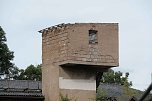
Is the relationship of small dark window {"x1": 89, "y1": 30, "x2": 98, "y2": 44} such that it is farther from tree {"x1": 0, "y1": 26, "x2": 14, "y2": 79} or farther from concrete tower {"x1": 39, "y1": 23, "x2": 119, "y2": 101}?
tree {"x1": 0, "y1": 26, "x2": 14, "y2": 79}

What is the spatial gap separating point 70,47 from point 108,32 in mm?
2556

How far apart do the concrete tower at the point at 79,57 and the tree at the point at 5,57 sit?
2562cm

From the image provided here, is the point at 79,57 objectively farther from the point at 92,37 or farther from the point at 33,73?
the point at 33,73

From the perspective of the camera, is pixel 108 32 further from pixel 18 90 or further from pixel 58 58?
pixel 18 90

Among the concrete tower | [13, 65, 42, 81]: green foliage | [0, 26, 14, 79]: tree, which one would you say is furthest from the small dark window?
[13, 65, 42, 81]: green foliage

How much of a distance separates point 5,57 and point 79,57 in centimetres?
2825

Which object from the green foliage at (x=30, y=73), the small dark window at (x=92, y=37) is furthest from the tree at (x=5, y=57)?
the small dark window at (x=92, y=37)

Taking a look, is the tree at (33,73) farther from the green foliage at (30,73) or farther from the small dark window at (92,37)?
the small dark window at (92,37)

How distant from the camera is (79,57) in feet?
88.1

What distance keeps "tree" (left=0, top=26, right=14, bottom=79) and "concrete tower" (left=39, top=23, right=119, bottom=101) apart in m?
25.6

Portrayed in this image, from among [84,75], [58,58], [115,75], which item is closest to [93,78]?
[84,75]

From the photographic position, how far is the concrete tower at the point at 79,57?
26.8 metres

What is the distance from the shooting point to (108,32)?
91.3 ft

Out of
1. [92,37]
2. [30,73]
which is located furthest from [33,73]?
[92,37]
